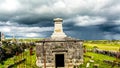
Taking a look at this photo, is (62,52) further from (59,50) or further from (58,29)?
(58,29)

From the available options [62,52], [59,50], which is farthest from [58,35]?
[62,52]

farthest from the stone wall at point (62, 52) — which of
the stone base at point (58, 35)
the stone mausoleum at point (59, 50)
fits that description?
the stone base at point (58, 35)

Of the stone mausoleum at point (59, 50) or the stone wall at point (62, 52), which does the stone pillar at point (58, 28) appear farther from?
the stone wall at point (62, 52)

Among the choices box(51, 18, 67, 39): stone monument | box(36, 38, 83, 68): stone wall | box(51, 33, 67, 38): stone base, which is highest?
box(51, 18, 67, 39): stone monument

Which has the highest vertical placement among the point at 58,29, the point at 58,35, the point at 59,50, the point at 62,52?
the point at 58,29

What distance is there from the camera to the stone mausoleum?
954 inches

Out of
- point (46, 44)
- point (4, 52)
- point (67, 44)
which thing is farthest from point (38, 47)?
point (4, 52)

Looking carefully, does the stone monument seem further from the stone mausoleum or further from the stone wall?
the stone wall

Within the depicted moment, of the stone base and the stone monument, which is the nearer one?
the stone base

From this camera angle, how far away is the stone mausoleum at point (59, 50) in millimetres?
24233

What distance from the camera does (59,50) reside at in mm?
24344

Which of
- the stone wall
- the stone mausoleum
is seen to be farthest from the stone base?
the stone wall

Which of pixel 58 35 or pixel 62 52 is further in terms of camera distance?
pixel 58 35

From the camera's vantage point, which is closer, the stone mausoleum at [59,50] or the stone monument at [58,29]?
the stone mausoleum at [59,50]
